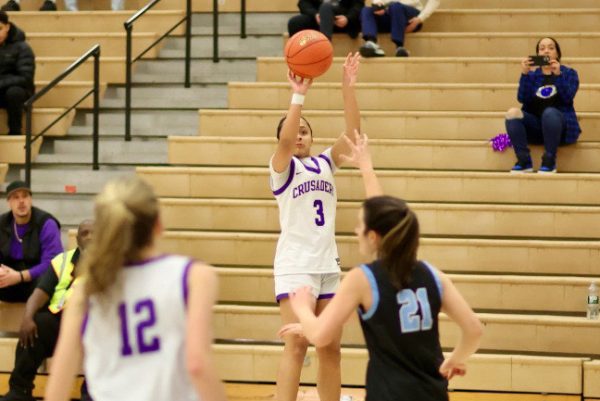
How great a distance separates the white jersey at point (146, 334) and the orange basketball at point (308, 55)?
3143 mm

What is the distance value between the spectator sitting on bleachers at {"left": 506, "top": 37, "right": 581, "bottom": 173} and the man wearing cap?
3401mm

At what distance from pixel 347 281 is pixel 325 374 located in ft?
6.93

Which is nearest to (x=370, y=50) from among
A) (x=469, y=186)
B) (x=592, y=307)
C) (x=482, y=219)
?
(x=469, y=186)

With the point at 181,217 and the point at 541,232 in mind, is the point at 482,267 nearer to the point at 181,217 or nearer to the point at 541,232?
the point at 541,232

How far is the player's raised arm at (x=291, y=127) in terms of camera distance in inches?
211

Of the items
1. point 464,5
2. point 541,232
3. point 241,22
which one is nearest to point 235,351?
point 541,232

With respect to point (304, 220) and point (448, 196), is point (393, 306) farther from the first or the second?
point (448, 196)

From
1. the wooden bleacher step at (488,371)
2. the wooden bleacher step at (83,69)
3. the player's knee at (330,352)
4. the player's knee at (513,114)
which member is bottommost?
the wooden bleacher step at (488,371)

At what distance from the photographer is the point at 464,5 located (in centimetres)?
1060

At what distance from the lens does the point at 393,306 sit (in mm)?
3635

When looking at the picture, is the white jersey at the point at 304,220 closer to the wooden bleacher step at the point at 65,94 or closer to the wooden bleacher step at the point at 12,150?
the wooden bleacher step at the point at 12,150

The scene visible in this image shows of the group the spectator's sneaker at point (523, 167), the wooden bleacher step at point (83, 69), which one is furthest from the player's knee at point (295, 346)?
the wooden bleacher step at point (83, 69)

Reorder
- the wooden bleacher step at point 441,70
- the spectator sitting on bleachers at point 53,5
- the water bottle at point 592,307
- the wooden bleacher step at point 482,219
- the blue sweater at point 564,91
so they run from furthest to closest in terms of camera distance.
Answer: the spectator sitting on bleachers at point 53,5 < the wooden bleacher step at point 441,70 < the blue sweater at point 564,91 < the wooden bleacher step at point 482,219 < the water bottle at point 592,307

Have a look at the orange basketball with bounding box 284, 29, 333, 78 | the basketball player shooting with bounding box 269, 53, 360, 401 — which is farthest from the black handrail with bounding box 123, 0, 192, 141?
the basketball player shooting with bounding box 269, 53, 360, 401
